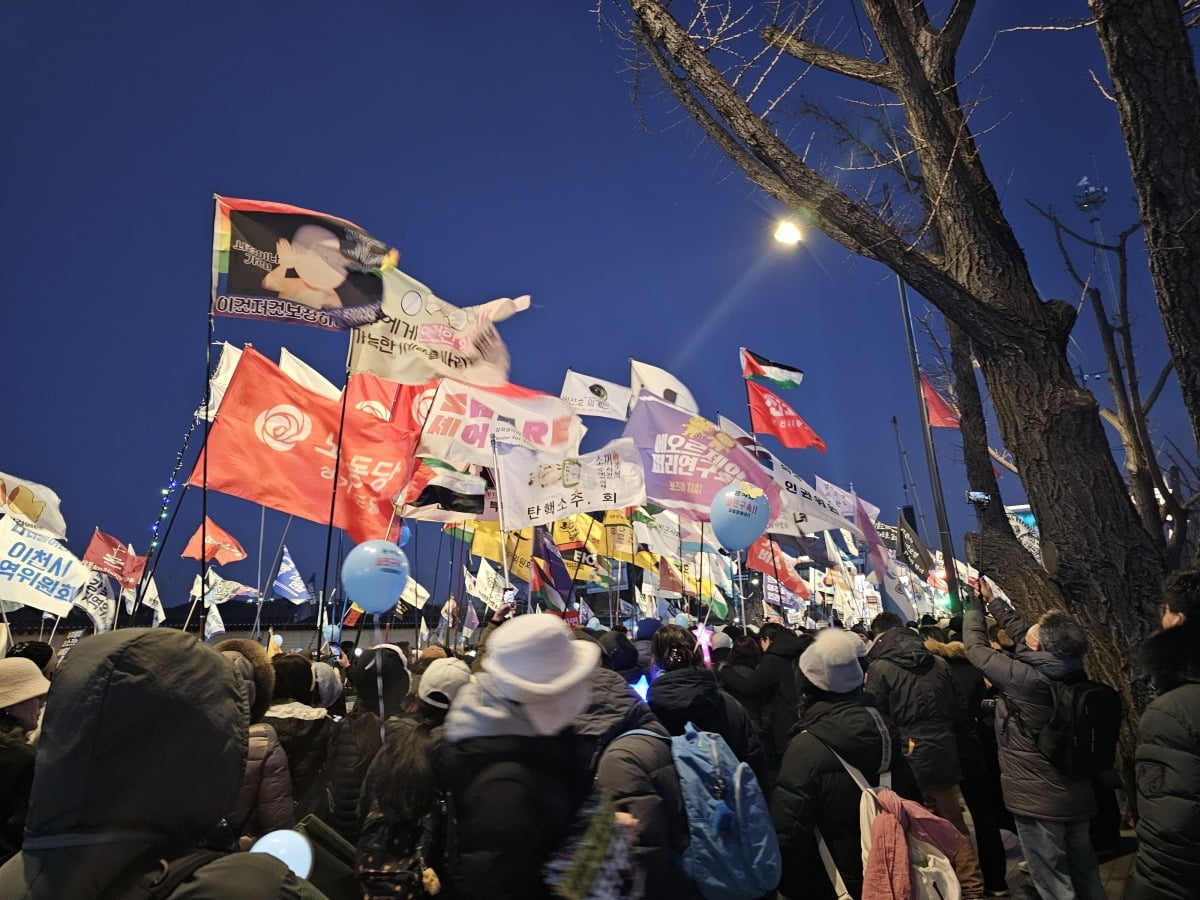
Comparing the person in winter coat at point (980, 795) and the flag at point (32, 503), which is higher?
the flag at point (32, 503)

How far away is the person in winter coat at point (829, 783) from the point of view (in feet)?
11.0

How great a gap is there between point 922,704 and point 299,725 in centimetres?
423

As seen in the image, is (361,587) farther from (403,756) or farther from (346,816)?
(403,756)

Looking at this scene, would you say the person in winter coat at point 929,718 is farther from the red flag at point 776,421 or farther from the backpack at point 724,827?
the red flag at point 776,421

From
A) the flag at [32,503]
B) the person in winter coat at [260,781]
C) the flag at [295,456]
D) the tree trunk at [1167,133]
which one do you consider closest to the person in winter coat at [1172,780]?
the tree trunk at [1167,133]

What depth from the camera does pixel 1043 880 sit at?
14.6 feet

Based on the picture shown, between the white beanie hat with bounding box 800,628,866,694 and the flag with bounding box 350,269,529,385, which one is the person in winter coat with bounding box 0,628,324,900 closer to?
the white beanie hat with bounding box 800,628,866,694

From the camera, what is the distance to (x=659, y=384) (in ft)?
48.6

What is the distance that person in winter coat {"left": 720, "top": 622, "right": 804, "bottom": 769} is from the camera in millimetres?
6156

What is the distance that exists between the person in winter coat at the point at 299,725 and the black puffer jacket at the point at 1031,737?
13.2 feet

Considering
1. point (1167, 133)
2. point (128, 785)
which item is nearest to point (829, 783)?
point (128, 785)

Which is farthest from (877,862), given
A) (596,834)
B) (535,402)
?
(535,402)

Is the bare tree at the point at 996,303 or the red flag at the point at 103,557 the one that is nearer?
the bare tree at the point at 996,303

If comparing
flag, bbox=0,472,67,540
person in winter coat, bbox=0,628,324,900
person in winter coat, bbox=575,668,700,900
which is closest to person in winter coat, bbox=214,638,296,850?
person in winter coat, bbox=575,668,700,900
